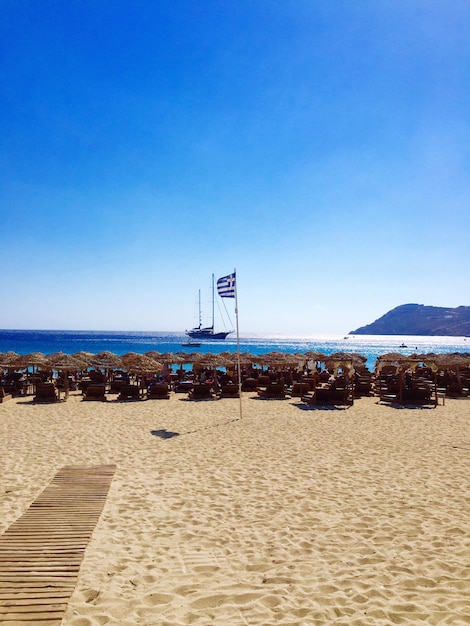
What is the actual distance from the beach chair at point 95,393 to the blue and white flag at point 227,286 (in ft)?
23.5

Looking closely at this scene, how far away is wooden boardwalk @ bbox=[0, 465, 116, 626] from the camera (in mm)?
3771

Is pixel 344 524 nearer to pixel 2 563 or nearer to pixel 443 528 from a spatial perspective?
pixel 443 528

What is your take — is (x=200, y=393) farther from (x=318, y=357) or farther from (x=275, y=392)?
(x=318, y=357)

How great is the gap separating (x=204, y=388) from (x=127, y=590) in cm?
1493

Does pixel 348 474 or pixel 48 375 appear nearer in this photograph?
pixel 348 474

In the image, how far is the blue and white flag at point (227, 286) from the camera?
15.7 m

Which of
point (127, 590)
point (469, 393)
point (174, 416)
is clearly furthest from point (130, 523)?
point (469, 393)

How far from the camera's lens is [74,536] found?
205 inches


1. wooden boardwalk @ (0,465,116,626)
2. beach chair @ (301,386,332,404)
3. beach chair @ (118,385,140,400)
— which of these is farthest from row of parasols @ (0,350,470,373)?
wooden boardwalk @ (0,465,116,626)

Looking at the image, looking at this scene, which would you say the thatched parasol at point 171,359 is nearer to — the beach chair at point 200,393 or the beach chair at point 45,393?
the beach chair at point 200,393

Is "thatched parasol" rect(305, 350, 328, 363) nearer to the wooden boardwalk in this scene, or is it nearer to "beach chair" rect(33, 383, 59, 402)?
"beach chair" rect(33, 383, 59, 402)

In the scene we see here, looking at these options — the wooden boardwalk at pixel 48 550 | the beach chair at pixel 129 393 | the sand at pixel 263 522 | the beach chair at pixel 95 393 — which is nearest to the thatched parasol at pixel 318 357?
the beach chair at pixel 129 393

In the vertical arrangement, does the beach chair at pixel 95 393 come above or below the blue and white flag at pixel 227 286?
below

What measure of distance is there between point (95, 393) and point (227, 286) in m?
7.94
